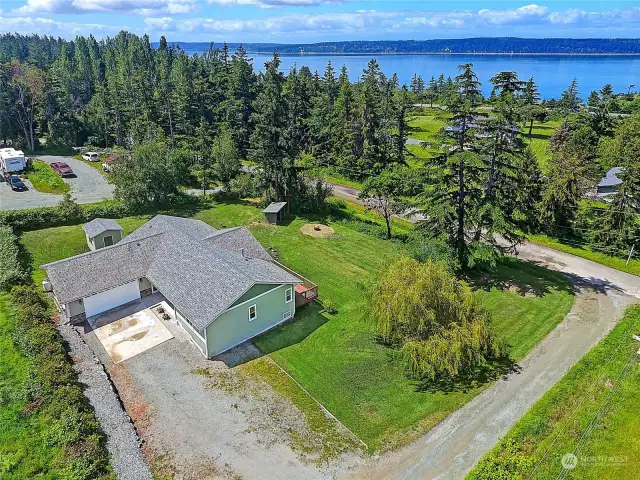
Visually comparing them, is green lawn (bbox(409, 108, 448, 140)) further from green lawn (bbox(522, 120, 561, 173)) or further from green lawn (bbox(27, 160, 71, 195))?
green lawn (bbox(27, 160, 71, 195))

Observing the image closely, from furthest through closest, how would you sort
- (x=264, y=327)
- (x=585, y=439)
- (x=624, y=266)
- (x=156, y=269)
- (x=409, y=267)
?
(x=624, y=266) < (x=156, y=269) < (x=264, y=327) < (x=409, y=267) < (x=585, y=439)

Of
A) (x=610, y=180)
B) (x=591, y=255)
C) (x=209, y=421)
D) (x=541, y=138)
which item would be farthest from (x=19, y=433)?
(x=541, y=138)

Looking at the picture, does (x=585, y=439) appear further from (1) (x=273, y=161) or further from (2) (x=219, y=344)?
(1) (x=273, y=161)

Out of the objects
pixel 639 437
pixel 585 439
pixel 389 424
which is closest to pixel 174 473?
pixel 389 424

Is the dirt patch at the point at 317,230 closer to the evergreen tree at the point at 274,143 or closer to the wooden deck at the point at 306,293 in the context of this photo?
the evergreen tree at the point at 274,143

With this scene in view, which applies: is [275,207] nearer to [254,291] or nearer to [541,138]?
[254,291]

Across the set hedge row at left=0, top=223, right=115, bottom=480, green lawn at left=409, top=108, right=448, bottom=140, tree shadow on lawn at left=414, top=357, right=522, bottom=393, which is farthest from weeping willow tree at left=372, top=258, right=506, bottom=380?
green lawn at left=409, top=108, right=448, bottom=140
